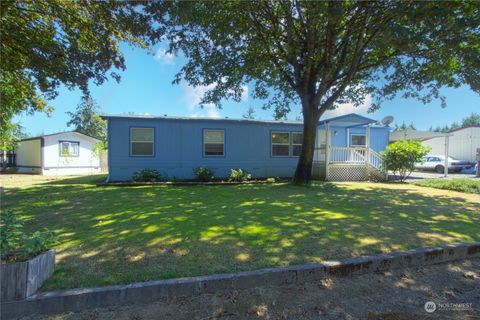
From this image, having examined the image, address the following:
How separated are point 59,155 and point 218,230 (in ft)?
69.6

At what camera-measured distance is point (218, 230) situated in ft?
15.1

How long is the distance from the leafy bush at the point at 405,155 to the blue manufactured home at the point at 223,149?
0.86 metres

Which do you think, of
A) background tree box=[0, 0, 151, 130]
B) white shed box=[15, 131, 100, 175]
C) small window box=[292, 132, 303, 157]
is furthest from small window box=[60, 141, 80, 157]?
small window box=[292, 132, 303, 157]

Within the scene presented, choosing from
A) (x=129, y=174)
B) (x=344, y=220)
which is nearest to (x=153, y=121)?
(x=129, y=174)

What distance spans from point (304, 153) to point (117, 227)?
336 inches

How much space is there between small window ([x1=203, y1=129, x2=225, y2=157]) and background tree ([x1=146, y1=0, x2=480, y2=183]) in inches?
87.0

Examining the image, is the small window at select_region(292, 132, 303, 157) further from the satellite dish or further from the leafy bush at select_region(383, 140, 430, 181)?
the satellite dish

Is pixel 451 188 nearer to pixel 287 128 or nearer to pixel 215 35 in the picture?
pixel 287 128

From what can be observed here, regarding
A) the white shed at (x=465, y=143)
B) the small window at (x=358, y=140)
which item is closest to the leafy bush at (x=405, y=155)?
the small window at (x=358, y=140)

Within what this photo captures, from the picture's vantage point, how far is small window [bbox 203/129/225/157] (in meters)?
14.0

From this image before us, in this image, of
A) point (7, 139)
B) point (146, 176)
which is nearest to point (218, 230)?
point (146, 176)

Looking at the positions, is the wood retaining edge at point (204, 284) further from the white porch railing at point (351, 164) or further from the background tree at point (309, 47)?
the white porch railing at point (351, 164)

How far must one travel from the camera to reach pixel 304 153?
11680 millimetres

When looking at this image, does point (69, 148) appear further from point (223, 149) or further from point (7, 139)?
point (223, 149)
